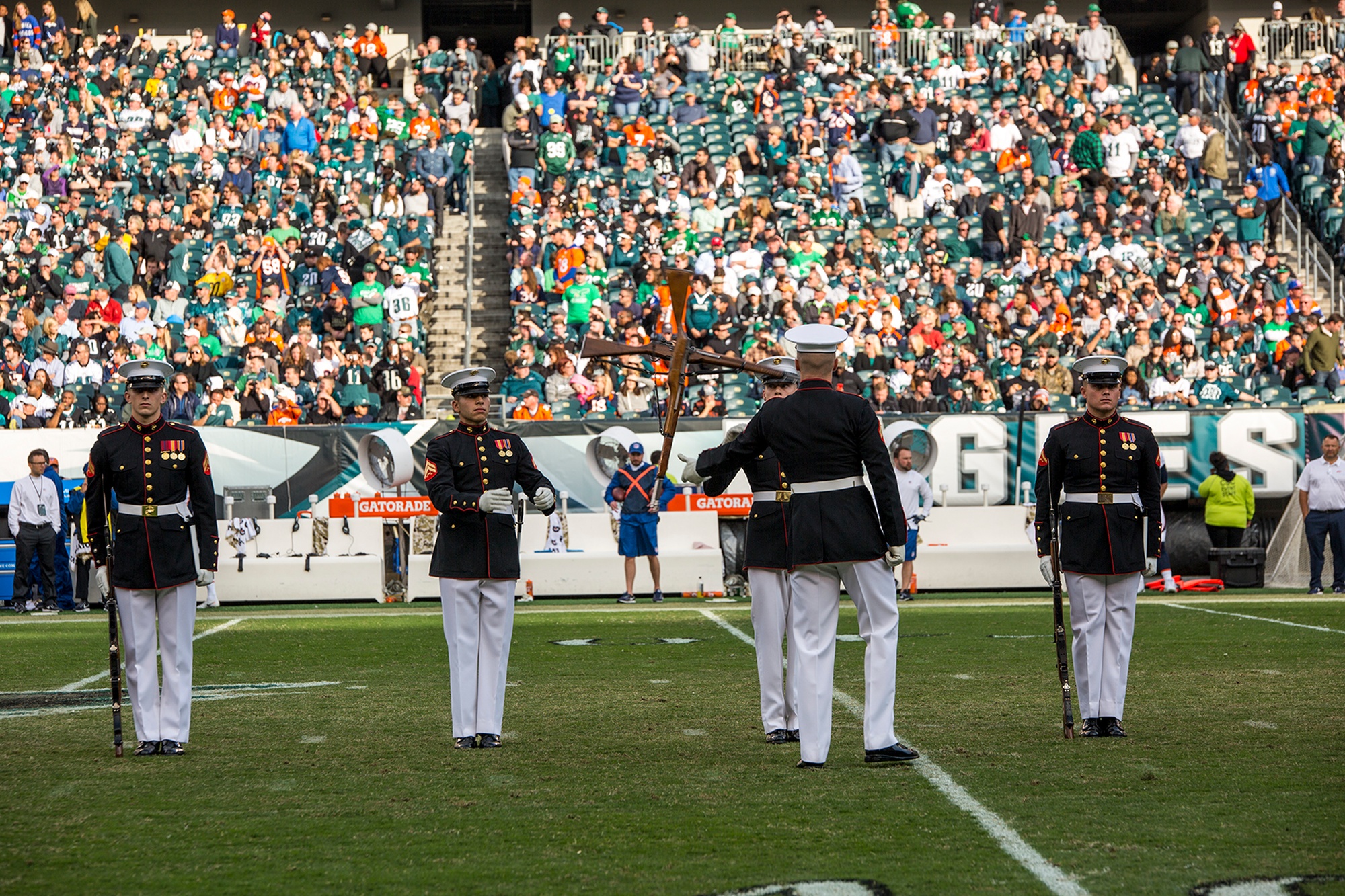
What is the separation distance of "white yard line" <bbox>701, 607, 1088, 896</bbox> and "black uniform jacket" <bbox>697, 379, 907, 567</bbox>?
0.98 meters

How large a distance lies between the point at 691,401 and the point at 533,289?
171 inches

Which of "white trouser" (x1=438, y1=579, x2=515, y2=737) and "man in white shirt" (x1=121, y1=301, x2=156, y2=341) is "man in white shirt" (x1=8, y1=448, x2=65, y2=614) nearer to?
"man in white shirt" (x1=121, y1=301, x2=156, y2=341)

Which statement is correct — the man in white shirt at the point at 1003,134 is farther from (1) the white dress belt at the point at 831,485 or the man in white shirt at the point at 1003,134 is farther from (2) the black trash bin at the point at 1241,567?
(1) the white dress belt at the point at 831,485

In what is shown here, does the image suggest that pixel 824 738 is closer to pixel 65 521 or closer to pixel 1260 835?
pixel 1260 835

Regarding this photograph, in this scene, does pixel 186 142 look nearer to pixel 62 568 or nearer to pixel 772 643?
pixel 62 568

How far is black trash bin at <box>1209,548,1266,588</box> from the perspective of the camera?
19.9 meters

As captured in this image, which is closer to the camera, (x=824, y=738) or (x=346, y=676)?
(x=824, y=738)

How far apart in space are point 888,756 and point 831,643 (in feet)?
1.90

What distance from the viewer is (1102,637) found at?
8.24 m

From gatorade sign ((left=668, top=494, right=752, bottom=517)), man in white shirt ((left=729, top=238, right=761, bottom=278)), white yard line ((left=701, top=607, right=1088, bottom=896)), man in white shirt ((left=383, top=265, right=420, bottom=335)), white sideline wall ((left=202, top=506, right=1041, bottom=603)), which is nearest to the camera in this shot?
white yard line ((left=701, top=607, right=1088, bottom=896))

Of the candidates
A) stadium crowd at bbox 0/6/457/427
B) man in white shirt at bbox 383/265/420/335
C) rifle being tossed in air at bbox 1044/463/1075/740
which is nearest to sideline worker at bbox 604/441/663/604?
stadium crowd at bbox 0/6/457/427

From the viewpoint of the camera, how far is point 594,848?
18.5ft

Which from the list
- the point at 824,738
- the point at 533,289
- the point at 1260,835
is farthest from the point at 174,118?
the point at 1260,835

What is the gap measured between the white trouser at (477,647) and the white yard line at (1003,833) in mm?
2156
